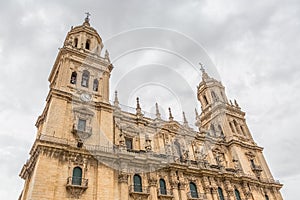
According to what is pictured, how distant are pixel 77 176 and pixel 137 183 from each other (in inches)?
233

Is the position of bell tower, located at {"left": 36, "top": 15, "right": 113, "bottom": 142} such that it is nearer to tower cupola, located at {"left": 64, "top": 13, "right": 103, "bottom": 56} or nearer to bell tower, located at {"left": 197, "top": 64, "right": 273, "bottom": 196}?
tower cupola, located at {"left": 64, "top": 13, "right": 103, "bottom": 56}

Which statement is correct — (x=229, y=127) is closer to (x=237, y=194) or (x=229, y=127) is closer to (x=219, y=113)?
(x=219, y=113)

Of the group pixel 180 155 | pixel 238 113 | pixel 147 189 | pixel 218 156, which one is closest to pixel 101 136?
pixel 147 189

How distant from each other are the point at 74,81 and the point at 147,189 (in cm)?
1420

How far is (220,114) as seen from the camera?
40000 mm

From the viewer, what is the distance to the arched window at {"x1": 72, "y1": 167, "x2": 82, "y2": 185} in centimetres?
2059

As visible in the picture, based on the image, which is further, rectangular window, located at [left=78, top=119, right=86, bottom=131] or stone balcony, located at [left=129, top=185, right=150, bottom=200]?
rectangular window, located at [left=78, top=119, right=86, bottom=131]

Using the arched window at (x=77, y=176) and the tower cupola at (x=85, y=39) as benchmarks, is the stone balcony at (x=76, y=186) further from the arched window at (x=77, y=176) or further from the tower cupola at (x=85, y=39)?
the tower cupola at (x=85, y=39)

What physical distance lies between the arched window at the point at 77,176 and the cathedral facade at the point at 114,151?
82mm

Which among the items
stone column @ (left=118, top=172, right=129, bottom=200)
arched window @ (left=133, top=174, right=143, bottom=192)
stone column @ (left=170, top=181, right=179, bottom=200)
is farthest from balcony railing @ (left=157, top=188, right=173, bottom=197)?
stone column @ (left=118, top=172, right=129, bottom=200)

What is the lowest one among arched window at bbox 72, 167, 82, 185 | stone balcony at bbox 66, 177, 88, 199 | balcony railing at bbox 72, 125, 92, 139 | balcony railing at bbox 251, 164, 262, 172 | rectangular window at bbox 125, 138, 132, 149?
stone balcony at bbox 66, 177, 88, 199

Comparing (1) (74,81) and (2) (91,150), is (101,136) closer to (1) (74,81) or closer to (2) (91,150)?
(2) (91,150)

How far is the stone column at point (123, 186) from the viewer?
2180 cm

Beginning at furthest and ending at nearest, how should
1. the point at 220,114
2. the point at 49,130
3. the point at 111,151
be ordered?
the point at 220,114, the point at 111,151, the point at 49,130
